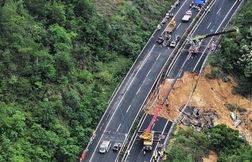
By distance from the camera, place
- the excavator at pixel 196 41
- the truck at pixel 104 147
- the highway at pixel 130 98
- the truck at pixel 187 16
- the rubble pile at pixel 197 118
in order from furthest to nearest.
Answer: the truck at pixel 187 16
the excavator at pixel 196 41
the rubble pile at pixel 197 118
the highway at pixel 130 98
the truck at pixel 104 147

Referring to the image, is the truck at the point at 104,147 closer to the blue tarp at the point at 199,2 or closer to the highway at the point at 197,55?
the highway at the point at 197,55

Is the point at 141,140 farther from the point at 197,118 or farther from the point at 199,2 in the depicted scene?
the point at 199,2

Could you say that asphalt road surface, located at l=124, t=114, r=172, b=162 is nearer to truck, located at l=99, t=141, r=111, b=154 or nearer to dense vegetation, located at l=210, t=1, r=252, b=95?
truck, located at l=99, t=141, r=111, b=154

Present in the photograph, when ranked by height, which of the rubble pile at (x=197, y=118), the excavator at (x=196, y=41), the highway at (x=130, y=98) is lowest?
the highway at (x=130, y=98)

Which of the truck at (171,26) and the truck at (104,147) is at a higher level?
the truck at (171,26)

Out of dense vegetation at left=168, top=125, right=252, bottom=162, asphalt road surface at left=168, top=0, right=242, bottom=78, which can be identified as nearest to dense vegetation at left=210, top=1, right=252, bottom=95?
asphalt road surface at left=168, top=0, right=242, bottom=78

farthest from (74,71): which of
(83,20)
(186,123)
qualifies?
(186,123)

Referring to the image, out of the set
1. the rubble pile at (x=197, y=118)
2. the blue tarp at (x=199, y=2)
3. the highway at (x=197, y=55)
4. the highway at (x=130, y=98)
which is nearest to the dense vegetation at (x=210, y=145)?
the rubble pile at (x=197, y=118)
